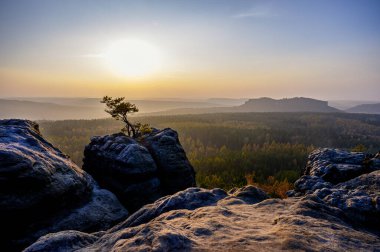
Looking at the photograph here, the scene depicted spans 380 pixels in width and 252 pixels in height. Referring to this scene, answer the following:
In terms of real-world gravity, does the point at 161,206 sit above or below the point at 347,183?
below

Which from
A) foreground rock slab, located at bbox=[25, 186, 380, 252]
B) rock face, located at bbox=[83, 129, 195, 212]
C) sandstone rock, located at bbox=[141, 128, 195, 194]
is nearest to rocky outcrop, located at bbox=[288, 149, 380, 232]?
foreground rock slab, located at bbox=[25, 186, 380, 252]

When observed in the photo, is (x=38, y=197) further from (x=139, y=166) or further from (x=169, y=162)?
(x=169, y=162)

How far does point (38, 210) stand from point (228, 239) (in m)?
15.7

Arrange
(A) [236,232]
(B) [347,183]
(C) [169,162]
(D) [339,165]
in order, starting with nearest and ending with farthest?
(A) [236,232], (B) [347,183], (D) [339,165], (C) [169,162]

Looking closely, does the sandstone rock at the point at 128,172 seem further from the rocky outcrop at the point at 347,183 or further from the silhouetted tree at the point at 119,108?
the rocky outcrop at the point at 347,183

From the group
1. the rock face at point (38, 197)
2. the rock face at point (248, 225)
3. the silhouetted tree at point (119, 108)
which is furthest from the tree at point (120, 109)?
the rock face at point (248, 225)

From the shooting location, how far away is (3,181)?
1808 centimetres

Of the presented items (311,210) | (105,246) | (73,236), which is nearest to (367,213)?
(311,210)

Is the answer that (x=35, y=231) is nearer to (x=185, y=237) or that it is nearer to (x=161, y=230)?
(x=161, y=230)

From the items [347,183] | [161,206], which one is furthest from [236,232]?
[347,183]

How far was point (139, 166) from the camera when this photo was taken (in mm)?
29375

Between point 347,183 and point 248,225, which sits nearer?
point 248,225

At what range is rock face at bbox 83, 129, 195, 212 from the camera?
29.1 meters

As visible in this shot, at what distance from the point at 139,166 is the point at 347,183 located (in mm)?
20006
